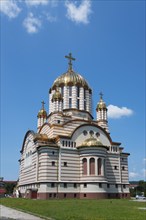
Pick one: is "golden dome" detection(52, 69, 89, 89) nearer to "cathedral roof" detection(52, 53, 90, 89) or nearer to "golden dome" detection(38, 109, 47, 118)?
"cathedral roof" detection(52, 53, 90, 89)

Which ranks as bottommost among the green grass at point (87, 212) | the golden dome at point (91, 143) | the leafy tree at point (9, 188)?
the leafy tree at point (9, 188)

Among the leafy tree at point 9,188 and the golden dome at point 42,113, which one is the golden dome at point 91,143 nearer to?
the golden dome at point 42,113

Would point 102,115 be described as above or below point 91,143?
above

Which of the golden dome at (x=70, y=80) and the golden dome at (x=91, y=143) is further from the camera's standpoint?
the golden dome at (x=70, y=80)

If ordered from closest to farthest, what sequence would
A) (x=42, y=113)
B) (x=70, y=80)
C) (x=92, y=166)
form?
(x=92, y=166) → (x=70, y=80) → (x=42, y=113)

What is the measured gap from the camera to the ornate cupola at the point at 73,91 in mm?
47656

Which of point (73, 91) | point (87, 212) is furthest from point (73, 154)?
point (87, 212)

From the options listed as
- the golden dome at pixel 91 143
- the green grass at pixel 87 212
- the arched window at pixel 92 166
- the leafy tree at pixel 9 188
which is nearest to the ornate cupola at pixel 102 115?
the golden dome at pixel 91 143

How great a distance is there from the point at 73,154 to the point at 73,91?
12.0 m

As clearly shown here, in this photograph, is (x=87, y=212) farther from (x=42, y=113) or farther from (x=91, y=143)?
(x=42, y=113)

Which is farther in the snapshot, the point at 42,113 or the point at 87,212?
the point at 42,113

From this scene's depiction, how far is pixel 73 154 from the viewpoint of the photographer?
41.3 m

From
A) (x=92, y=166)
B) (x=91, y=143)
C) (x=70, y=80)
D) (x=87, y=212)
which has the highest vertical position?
(x=70, y=80)

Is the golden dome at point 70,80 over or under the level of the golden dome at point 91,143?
over
